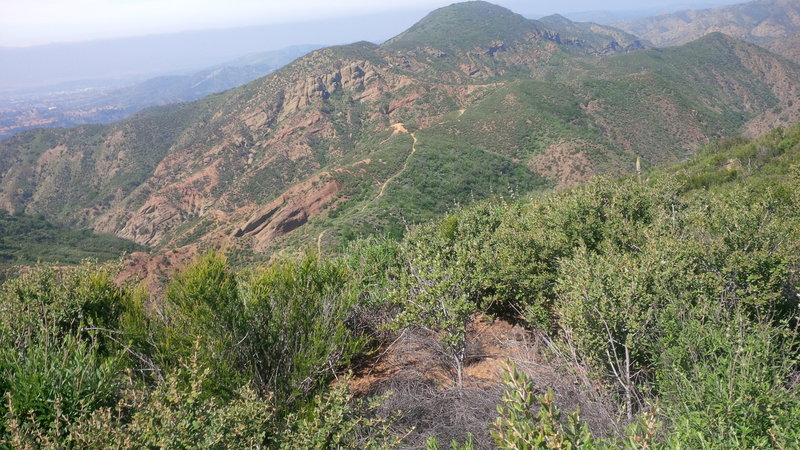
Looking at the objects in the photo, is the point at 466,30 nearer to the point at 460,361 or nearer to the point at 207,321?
the point at 460,361

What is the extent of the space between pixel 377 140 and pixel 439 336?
71.5 meters

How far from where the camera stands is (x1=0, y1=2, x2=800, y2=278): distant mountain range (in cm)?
5472

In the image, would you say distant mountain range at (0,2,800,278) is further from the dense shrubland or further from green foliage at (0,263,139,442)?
the dense shrubland

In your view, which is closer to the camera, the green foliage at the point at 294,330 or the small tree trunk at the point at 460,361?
the small tree trunk at the point at 460,361

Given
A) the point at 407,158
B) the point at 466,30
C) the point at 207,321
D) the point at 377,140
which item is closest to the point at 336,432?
the point at 207,321

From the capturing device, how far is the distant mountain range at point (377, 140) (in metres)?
54.7

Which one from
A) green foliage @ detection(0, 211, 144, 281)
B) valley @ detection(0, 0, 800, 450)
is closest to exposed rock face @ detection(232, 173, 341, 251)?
green foliage @ detection(0, 211, 144, 281)

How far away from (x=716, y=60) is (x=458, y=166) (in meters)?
118

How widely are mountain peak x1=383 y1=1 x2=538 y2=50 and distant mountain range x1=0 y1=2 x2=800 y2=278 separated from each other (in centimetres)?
324

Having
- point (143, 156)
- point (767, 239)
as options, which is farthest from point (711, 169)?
point (143, 156)

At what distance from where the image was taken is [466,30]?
167875mm

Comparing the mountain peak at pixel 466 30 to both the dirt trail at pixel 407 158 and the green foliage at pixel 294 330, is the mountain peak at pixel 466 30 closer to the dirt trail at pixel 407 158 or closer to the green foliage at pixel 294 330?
the dirt trail at pixel 407 158

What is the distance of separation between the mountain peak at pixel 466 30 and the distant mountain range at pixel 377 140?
3244 mm

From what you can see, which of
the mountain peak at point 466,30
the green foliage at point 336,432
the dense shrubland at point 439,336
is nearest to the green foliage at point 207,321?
the dense shrubland at point 439,336
